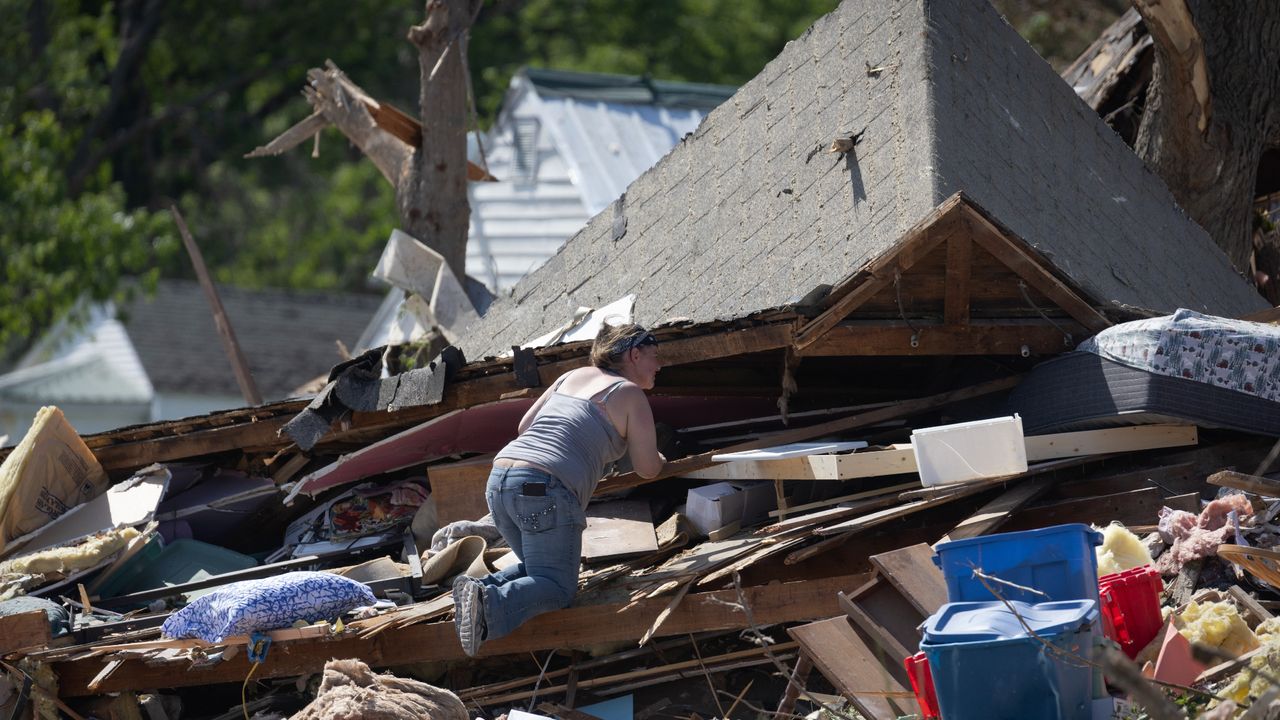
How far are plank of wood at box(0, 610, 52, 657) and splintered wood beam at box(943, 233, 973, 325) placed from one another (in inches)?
165

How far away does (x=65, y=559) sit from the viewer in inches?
262

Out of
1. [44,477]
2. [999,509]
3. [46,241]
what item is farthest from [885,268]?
[46,241]

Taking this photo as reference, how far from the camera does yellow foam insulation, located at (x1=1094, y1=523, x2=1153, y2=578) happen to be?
16.8 ft

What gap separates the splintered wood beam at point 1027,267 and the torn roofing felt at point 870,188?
0.26ft

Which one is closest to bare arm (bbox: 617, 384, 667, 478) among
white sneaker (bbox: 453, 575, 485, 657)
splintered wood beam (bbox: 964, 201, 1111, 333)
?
white sneaker (bbox: 453, 575, 485, 657)

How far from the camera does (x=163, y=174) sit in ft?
96.0

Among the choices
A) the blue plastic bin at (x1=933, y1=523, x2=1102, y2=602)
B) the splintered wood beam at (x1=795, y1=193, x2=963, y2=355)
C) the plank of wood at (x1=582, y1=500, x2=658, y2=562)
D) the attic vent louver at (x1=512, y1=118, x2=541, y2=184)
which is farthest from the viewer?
the attic vent louver at (x1=512, y1=118, x2=541, y2=184)

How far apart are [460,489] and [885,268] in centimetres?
239

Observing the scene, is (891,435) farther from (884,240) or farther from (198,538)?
(198,538)

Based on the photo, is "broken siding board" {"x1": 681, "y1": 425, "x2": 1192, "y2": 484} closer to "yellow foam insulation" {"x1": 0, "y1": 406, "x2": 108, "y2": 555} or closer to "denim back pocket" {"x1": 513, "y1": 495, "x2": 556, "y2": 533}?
"denim back pocket" {"x1": 513, "y1": 495, "x2": 556, "y2": 533}

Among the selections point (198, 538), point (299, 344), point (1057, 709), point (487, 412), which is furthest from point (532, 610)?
point (299, 344)

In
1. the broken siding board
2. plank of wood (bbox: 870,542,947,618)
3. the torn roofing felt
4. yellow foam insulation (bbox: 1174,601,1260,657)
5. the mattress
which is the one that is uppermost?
the torn roofing felt

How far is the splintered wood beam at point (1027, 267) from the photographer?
19.3ft

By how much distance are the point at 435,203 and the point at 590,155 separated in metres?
3.86
